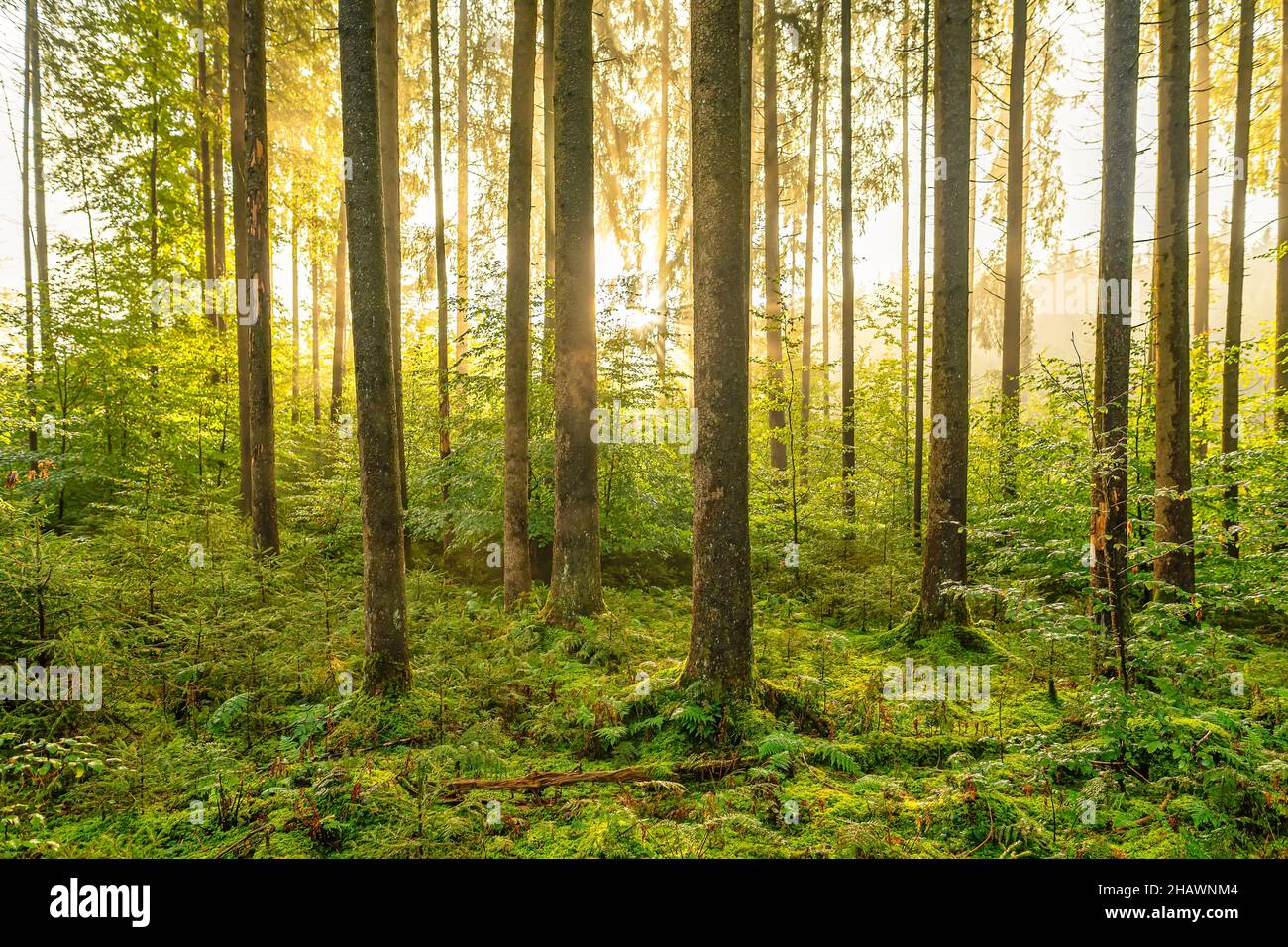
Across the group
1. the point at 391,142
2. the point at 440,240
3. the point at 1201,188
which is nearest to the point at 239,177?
the point at 391,142

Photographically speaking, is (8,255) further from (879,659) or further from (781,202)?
(879,659)

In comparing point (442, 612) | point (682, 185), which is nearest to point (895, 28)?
point (682, 185)

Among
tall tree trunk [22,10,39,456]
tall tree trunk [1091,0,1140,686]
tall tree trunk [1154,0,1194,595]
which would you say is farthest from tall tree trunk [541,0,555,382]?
tall tree trunk [22,10,39,456]

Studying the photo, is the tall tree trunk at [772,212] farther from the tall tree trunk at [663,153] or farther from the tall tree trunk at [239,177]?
the tall tree trunk at [239,177]

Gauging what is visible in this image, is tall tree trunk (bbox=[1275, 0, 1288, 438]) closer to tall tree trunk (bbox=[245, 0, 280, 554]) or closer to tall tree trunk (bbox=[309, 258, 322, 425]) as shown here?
tall tree trunk (bbox=[245, 0, 280, 554])

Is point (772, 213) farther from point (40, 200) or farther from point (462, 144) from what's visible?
A: point (40, 200)

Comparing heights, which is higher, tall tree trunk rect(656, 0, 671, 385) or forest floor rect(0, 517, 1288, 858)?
tall tree trunk rect(656, 0, 671, 385)

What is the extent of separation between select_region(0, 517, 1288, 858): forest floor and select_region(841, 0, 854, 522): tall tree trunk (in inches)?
249

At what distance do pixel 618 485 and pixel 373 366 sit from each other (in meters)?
5.54

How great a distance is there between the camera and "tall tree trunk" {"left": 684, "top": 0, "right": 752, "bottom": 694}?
5.04 meters

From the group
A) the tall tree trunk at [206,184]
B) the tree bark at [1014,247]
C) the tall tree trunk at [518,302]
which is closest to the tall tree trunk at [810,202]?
the tree bark at [1014,247]
